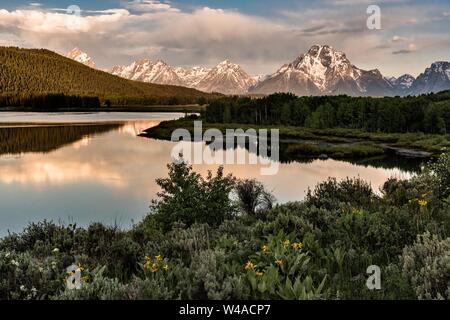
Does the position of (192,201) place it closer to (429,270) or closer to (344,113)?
(429,270)

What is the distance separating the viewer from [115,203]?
100 ft

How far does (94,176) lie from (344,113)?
302 feet

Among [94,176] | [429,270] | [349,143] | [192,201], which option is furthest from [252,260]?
[349,143]

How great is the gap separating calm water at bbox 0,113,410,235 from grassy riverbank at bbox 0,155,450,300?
8.00 metres

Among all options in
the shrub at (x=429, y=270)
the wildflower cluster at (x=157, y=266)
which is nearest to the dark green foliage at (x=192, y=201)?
the wildflower cluster at (x=157, y=266)

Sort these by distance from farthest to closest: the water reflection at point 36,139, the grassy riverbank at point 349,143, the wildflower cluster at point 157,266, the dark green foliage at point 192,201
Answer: the grassy riverbank at point 349,143
the water reflection at point 36,139
the dark green foliage at point 192,201
the wildflower cluster at point 157,266

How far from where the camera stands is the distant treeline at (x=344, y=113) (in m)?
105

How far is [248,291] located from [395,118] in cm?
10953

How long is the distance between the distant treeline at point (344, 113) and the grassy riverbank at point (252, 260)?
10147 cm

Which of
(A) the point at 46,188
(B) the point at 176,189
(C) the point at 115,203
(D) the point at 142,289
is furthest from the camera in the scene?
(A) the point at 46,188

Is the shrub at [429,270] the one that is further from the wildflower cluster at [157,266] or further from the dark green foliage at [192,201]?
the dark green foliage at [192,201]

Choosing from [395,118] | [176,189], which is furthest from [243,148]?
[176,189]

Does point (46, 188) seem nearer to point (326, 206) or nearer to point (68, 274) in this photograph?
point (326, 206)

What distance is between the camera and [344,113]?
122 m
